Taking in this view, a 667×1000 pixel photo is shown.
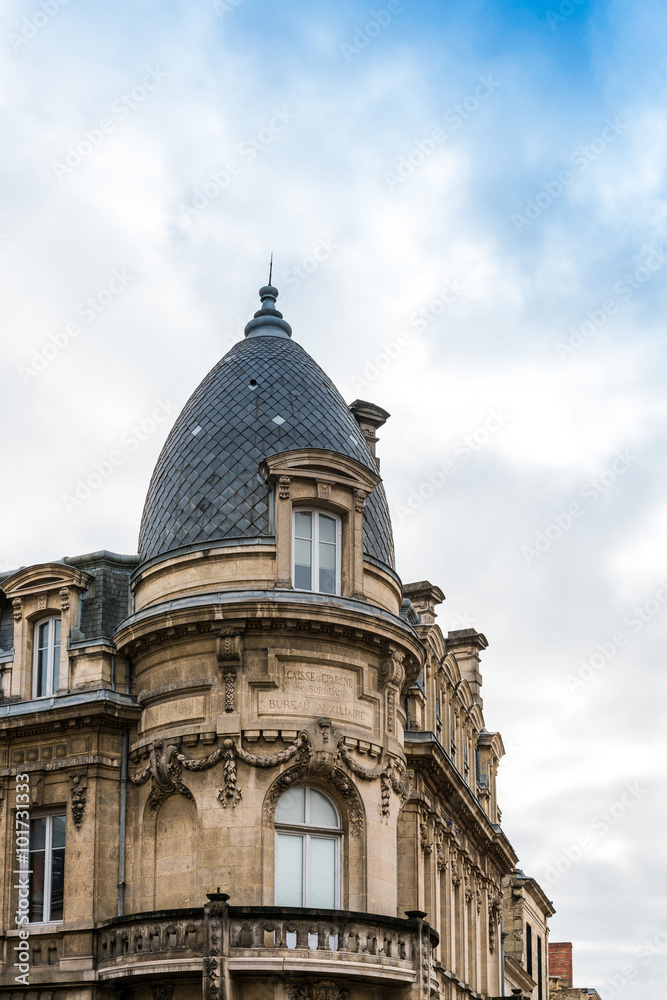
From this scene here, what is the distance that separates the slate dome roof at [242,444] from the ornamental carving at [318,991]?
9239 millimetres

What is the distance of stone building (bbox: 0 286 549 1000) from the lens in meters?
27.9

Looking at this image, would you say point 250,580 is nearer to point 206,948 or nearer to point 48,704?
point 48,704

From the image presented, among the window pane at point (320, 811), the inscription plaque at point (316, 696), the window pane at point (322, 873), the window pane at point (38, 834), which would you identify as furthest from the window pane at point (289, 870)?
the window pane at point (38, 834)

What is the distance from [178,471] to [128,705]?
559 cm

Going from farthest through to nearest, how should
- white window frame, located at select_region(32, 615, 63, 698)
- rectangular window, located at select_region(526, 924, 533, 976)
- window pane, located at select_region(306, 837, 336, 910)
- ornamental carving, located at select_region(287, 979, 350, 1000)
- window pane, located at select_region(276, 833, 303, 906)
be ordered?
rectangular window, located at select_region(526, 924, 533, 976) → white window frame, located at select_region(32, 615, 63, 698) → window pane, located at select_region(306, 837, 336, 910) → window pane, located at select_region(276, 833, 303, 906) → ornamental carving, located at select_region(287, 979, 350, 1000)

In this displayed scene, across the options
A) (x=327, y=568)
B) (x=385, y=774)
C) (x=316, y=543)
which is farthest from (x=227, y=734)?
(x=316, y=543)

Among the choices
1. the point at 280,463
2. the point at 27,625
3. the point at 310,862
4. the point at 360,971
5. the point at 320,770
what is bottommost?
the point at 360,971

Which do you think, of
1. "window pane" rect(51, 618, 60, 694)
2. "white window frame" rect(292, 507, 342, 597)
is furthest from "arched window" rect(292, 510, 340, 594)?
"window pane" rect(51, 618, 60, 694)

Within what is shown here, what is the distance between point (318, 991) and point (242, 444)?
38.9ft

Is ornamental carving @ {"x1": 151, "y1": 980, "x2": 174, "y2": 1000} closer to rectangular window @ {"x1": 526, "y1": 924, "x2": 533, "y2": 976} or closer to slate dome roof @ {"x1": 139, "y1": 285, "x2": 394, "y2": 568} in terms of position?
slate dome roof @ {"x1": 139, "y1": 285, "x2": 394, "y2": 568}

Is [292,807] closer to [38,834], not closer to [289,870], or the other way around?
[289,870]

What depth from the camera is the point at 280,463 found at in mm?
30516

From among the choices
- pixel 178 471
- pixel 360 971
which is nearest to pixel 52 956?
pixel 360 971

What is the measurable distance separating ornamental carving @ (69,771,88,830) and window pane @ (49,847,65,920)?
111cm
